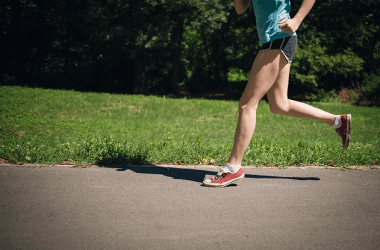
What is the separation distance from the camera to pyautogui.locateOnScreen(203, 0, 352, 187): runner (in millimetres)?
3121

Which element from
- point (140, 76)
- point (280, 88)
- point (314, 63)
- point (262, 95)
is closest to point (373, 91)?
point (314, 63)

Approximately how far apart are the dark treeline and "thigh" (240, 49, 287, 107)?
564 inches

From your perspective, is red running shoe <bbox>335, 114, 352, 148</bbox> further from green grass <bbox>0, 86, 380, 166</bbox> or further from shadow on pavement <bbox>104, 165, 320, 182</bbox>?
green grass <bbox>0, 86, 380, 166</bbox>

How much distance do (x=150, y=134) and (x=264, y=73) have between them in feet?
13.2

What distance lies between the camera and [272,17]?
314 centimetres

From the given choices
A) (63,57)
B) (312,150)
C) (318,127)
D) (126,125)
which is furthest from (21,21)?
(312,150)

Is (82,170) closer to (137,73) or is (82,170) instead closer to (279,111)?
(279,111)

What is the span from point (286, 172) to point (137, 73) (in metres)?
16.8

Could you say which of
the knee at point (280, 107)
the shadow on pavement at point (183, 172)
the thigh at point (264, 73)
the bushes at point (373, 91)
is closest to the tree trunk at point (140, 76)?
the bushes at point (373, 91)

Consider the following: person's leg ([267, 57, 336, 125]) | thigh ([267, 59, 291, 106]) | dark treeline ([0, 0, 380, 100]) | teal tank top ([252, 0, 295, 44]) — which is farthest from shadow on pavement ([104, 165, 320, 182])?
dark treeline ([0, 0, 380, 100])

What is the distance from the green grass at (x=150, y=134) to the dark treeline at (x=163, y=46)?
7.05m

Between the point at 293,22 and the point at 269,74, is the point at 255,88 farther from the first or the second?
the point at 293,22

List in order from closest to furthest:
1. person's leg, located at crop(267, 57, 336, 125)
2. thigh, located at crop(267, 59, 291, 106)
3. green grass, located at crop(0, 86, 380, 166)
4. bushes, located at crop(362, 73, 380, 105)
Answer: thigh, located at crop(267, 59, 291, 106), person's leg, located at crop(267, 57, 336, 125), green grass, located at crop(0, 86, 380, 166), bushes, located at crop(362, 73, 380, 105)

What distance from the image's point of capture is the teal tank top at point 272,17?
3.11 meters
